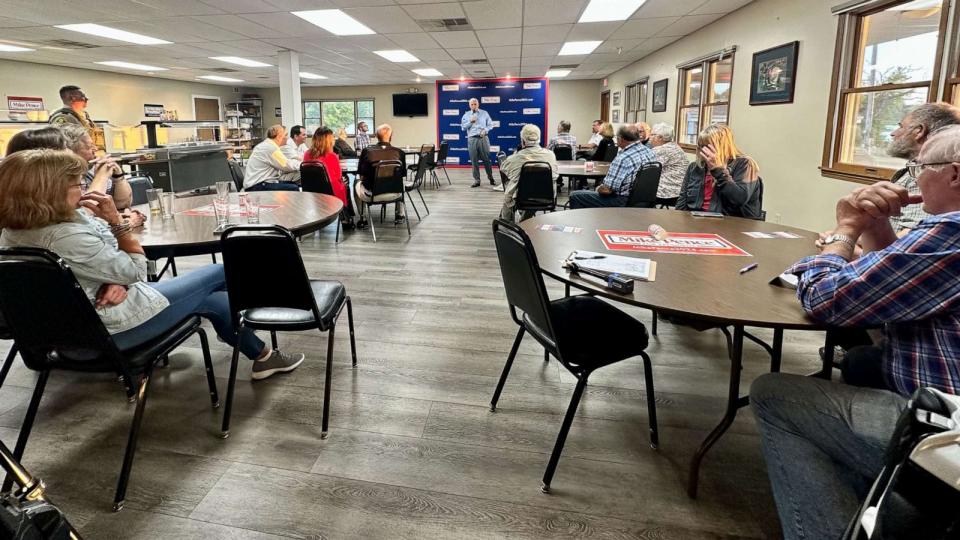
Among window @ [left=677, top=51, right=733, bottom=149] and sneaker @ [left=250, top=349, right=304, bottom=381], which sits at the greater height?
window @ [left=677, top=51, right=733, bottom=149]

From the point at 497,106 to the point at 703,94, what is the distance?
8.55 meters

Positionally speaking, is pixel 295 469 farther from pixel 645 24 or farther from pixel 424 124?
pixel 424 124

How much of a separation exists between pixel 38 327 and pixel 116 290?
9.2 inches

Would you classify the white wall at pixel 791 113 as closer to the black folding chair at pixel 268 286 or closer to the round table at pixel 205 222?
the round table at pixel 205 222

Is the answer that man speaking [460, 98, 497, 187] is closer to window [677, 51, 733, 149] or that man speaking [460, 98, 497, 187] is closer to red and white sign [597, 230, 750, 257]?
window [677, 51, 733, 149]

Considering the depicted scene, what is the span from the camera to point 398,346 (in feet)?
9.48

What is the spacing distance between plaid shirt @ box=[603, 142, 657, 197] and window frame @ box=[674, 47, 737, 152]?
8.91 feet

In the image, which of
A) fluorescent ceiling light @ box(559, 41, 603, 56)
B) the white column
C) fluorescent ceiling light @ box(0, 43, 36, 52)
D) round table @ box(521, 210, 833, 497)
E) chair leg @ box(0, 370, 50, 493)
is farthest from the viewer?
the white column

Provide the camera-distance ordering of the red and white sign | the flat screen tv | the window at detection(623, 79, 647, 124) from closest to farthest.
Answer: the red and white sign
the window at detection(623, 79, 647, 124)
the flat screen tv

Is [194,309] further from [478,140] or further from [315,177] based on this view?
[478,140]

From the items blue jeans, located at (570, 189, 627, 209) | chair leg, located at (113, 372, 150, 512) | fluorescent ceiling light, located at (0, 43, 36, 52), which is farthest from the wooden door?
chair leg, located at (113, 372, 150, 512)

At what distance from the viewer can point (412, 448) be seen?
1.97 metres

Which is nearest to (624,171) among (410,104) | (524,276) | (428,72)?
(524,276)

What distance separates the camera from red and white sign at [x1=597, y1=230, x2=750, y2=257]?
2033 mm
